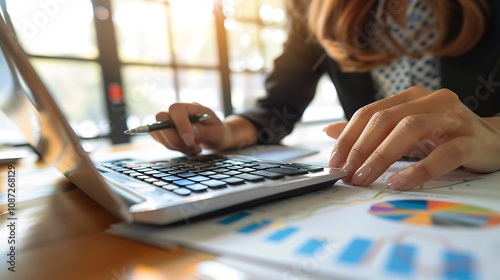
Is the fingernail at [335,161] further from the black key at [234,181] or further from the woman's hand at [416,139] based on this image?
the black key at [234,181]

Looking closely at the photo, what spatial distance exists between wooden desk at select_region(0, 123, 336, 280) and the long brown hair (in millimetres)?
644

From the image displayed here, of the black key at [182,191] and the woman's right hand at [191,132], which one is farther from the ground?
the woman's right hand at [191,132]

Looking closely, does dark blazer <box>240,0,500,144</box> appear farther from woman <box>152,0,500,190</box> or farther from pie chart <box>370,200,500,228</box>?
pie chart <box>370,200,500,228</box>

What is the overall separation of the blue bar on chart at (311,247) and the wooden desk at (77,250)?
55mm

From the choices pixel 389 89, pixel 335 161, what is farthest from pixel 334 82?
pixel 335 161

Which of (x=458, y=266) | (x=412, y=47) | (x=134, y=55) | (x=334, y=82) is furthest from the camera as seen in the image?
(x=134, y=55)

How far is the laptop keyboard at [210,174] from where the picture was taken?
11.3 inches

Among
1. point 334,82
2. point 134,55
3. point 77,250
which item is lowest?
point 77,250

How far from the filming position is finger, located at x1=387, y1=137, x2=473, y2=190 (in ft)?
1.01

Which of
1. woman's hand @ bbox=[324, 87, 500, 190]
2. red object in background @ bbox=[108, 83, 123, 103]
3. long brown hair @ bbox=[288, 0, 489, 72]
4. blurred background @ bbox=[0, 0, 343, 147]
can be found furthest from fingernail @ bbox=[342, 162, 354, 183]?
red object in background @ bbox=[108, 83, 123, 103]

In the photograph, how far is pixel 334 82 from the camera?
902 mm

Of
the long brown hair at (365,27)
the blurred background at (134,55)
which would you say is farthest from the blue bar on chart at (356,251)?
the blurred background at (134,55)

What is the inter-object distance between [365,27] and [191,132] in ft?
1.64

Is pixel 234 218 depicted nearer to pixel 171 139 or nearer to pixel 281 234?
pixel 281 234
